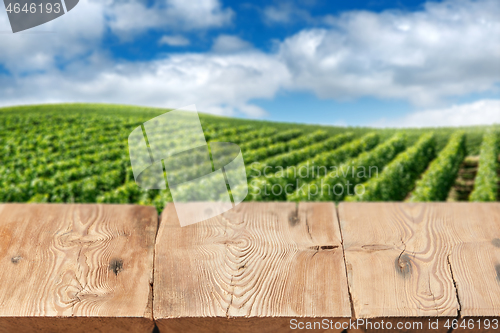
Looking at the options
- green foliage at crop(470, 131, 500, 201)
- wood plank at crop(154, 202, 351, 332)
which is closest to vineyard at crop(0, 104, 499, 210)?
green foliage at crop(470, 131, 500, 201)

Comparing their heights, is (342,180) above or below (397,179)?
above

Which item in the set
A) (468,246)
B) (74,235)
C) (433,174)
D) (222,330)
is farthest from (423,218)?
(433,174)

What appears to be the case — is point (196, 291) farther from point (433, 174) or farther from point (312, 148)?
point (312, 148)

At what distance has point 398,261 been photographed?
108cm

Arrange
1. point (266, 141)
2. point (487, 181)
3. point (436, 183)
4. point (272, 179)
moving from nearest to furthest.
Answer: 1. point (272, 179)
2. point (436, 183)
3. point (487, 181)
4. point (266, 141)

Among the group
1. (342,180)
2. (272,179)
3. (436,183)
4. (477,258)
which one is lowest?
(436,183)

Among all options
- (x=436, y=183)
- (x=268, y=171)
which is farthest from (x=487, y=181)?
(x=268, y=171)

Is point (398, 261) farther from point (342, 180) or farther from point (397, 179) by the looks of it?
point (397, 179)

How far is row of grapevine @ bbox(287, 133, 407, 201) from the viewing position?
336 inches

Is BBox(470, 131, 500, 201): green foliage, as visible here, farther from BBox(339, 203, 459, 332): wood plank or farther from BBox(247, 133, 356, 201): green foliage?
BBox(339, 203, 459, 332): wood plank

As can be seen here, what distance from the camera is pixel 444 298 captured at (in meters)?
0.99

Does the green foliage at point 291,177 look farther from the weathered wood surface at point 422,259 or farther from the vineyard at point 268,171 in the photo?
the weathered wood surface at point 422,259

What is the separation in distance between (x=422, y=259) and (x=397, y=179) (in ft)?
38.4

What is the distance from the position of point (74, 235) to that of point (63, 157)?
14.2 m
